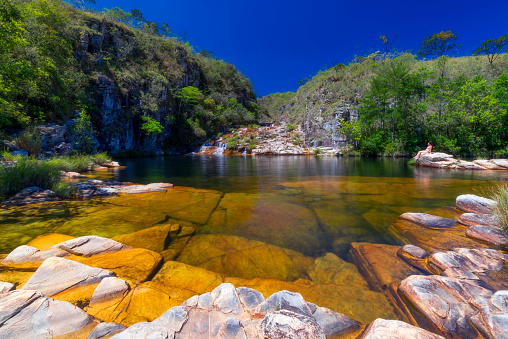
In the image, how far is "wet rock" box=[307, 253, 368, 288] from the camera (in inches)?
96.1

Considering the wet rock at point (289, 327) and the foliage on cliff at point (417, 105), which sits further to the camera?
the foliage on cliff at point (417, 105)

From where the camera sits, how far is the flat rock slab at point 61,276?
193 cm

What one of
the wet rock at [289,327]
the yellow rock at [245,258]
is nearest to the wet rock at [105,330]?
the wet rock at [289,327]

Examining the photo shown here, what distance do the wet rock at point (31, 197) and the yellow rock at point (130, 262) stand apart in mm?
4168

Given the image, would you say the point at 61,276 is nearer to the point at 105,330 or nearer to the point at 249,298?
the point at 105,330

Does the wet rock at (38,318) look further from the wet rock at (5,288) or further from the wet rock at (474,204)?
the wet rock at (474,204)

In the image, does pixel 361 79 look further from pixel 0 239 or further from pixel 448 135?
pixel 0 239

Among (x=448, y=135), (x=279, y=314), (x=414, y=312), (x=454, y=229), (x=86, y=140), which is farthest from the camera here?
(x=448, y=135)

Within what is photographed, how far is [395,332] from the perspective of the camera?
1472mm

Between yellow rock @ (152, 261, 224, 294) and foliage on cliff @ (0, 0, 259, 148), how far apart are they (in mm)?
7665

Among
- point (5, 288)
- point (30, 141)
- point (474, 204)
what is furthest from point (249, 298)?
point (30, 141)

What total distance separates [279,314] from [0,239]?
477 cm

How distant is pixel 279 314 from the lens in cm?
152

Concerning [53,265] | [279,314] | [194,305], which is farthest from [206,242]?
[279,314]
